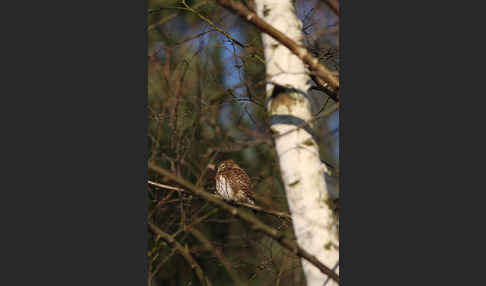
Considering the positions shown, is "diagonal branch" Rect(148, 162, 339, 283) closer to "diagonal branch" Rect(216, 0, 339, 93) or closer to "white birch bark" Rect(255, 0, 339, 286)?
"white birch bark" Rect(255, 0, 339, 286)

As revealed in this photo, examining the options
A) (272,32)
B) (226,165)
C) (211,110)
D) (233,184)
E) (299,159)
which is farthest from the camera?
(226,165)

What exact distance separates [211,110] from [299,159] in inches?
24.9

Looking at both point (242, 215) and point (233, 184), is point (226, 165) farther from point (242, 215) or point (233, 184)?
point (242, 215)

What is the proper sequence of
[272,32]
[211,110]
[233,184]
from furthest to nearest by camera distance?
1. [233,184]
2. [211,110]
3. [272,32]

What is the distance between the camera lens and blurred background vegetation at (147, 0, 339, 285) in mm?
2439

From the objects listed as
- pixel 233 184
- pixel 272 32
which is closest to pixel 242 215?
pixel 272 32

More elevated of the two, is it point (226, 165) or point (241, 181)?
point (226, 165)

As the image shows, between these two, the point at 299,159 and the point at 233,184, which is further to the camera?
the point at 233,184

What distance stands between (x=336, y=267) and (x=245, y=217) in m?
0.48

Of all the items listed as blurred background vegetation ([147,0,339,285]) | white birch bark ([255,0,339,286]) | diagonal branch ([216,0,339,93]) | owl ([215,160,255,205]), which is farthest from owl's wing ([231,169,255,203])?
diagonal branch ([216,0,339,93])

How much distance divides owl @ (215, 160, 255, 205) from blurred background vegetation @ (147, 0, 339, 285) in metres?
0.28

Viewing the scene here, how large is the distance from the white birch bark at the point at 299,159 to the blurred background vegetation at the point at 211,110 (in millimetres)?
126

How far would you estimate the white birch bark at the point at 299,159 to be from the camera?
1.99m

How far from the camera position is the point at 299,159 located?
2.03 meters
